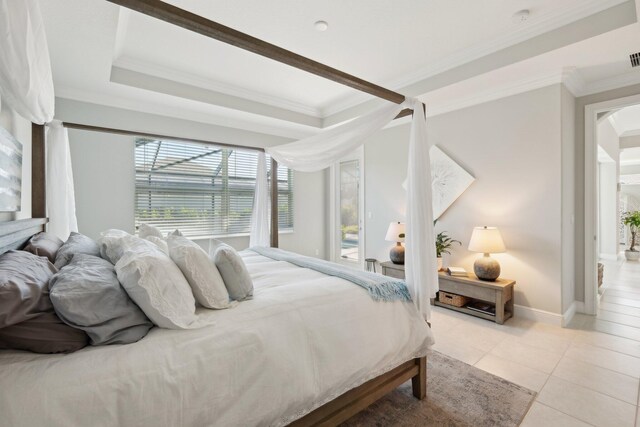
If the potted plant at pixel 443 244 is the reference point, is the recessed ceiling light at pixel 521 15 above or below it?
above

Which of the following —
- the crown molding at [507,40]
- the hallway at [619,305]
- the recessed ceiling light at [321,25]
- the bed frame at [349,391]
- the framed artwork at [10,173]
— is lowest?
the hallway at [619,305]

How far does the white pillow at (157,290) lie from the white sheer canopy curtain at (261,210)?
221cm

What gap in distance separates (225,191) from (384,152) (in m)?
2.52

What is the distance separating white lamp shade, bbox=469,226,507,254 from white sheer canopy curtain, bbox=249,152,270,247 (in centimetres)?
231

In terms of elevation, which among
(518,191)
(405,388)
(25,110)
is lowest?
(405,388)

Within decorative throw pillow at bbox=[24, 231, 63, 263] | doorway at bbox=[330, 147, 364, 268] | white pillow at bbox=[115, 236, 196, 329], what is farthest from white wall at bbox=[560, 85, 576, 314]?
decorative throw pillow at bbox=[24, 231, 63, 263]

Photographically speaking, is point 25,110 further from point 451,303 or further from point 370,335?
point 451,303

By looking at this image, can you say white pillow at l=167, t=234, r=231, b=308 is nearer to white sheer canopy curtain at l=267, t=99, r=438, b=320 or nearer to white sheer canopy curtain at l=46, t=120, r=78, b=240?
white sheer canopy curtain at l=267, t=99, r=438, b=320

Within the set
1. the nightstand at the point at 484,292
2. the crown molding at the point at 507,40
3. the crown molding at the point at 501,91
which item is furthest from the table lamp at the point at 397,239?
the crown molding at the point at 507,40

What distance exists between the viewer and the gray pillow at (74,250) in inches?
67.0

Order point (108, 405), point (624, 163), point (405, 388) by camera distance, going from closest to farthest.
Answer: point (108, 405) → point (405, 388) → point (624, 163)

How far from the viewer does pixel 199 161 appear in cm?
442

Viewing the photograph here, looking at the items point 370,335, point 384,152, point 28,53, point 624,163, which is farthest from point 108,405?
point 624,163

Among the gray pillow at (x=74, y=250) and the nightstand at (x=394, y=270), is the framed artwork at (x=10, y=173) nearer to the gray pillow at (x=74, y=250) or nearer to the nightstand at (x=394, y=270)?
the gray pillow at (x=74, y=250)
